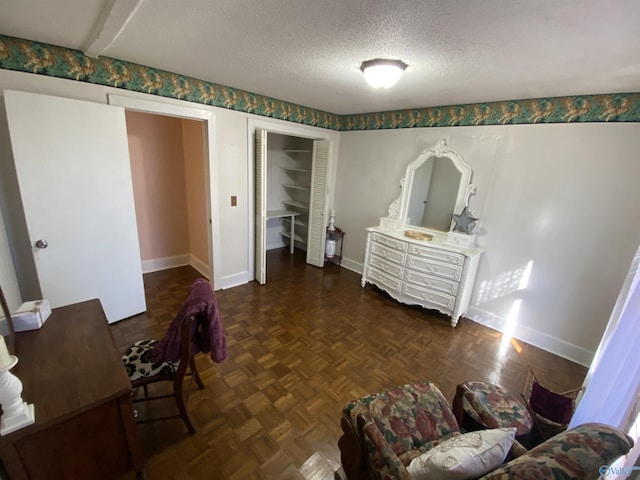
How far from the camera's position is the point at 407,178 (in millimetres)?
3328

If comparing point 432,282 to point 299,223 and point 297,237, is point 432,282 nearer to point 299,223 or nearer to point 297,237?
point 299,223

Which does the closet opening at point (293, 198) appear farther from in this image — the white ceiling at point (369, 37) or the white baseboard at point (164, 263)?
the white ceiling at point (369, 37)

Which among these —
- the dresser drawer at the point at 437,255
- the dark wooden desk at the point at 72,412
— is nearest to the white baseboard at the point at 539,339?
the dresser drawer at the point at 437,255

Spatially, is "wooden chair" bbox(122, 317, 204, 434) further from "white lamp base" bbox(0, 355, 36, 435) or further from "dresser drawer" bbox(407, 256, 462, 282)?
"dresser drawer" bbox(407, 256, 462, 282)

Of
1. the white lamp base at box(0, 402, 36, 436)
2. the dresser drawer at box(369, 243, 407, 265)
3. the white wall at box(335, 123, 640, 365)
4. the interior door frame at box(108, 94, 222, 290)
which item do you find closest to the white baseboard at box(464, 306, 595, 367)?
the white wall at box(335, 123, 640, 365)

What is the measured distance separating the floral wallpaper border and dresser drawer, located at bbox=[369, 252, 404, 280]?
1697 mm

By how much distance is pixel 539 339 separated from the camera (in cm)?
263

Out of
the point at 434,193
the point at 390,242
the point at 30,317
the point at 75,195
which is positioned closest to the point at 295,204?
the point at 390,242

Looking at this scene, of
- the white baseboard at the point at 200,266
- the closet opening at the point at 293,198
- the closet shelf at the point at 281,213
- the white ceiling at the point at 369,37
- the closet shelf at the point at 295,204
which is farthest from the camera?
the closet shelf at the point at 295,204

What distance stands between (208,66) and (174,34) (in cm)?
57

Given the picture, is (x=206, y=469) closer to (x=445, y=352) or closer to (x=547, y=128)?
(x=445, y=352)

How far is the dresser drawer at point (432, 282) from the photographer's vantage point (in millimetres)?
2812

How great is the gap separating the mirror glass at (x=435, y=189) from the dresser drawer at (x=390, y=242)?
392mm

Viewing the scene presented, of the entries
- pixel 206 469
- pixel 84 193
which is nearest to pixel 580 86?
pixel 206 469
